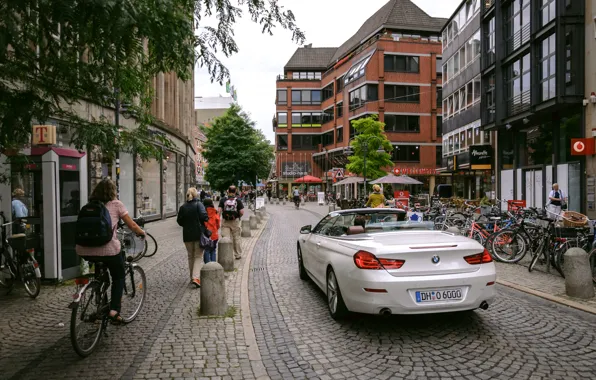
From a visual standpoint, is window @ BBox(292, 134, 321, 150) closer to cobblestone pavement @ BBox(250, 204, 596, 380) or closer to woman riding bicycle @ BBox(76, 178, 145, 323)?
cobblestone pavement @ BBox(250, 204, 596, 380)

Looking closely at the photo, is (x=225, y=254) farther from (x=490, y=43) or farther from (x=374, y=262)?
(x=490, y=43)

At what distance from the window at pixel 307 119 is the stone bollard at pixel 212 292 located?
214 ft

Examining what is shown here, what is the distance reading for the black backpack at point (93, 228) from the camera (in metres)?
4.80

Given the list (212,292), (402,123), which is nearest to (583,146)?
(212,292)

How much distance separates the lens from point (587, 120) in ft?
58.4

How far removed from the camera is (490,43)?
85.8 ft

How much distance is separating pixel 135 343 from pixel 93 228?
1335 mm

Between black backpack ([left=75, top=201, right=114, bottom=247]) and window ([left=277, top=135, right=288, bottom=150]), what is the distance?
67577 millimetres

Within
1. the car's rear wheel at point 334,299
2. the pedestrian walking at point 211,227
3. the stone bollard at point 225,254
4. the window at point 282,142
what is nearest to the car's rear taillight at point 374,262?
the car's rear wheel at point 334,299

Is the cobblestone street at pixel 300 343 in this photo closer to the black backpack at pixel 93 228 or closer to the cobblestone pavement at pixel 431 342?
the cobblestone pavement at pixel 431 342

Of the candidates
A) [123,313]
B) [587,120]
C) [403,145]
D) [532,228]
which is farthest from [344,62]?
[123,313]

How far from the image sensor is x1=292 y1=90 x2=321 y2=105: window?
70.8 metres

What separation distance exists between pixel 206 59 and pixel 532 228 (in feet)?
27.3

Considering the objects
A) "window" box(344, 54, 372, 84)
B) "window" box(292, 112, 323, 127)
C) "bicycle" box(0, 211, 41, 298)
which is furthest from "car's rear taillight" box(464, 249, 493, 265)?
"window" box(292, 112, 323, 127)
